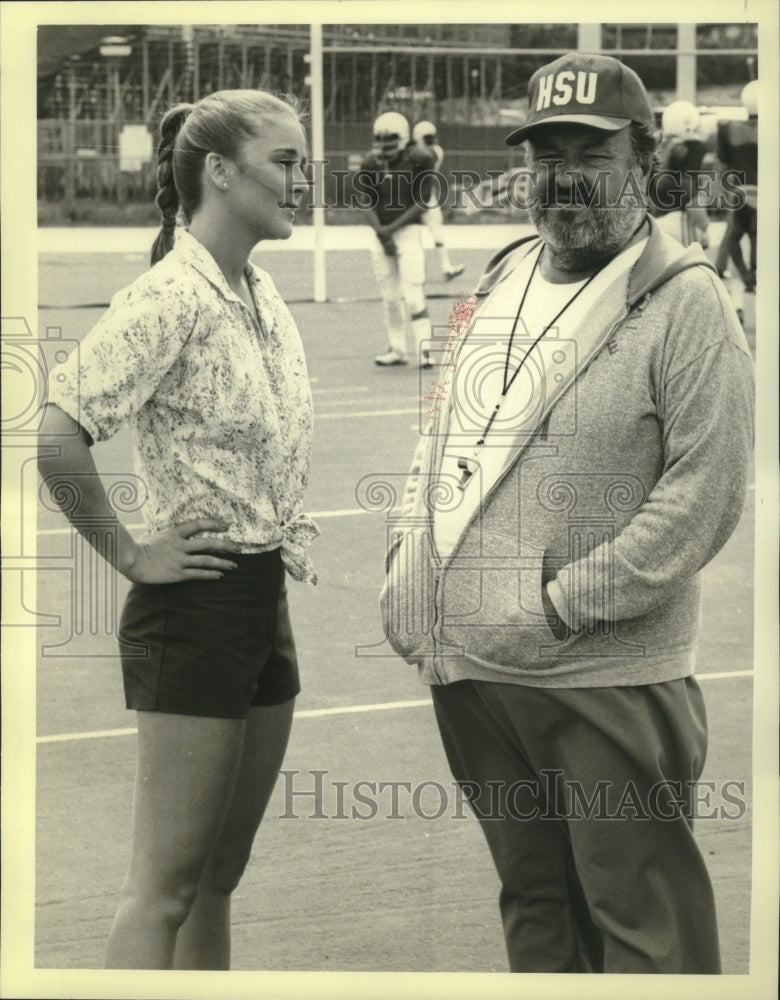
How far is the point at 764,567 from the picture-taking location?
3.24 metres

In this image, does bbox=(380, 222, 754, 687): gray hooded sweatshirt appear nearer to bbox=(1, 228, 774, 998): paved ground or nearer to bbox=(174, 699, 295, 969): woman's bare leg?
bbox=(174, 699, 295, 969): woman's bare leg

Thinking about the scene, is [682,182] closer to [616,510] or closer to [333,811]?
[333,811]

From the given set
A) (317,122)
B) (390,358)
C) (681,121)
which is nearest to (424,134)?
(317,122)

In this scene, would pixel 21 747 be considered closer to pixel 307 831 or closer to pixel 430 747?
pixel 307 831

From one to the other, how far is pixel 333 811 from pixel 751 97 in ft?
6.33

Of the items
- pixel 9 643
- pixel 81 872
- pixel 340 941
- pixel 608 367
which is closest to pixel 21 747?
pixel 9 643

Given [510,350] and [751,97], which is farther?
[751,97]

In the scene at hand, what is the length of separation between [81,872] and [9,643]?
31.8 inches

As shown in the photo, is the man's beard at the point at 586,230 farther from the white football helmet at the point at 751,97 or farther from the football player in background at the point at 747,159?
the white football helmet at the point at 751,97

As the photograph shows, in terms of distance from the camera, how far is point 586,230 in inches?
103

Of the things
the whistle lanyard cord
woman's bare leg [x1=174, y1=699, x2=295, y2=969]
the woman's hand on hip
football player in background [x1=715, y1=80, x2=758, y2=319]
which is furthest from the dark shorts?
football player in background [x1=715, y1=80, x2=758, y2=319]

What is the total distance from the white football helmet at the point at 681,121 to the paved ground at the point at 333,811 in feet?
1.70

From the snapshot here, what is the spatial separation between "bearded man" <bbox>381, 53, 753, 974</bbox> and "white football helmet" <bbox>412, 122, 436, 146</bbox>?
1.39m

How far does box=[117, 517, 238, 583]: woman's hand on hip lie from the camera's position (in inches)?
106
